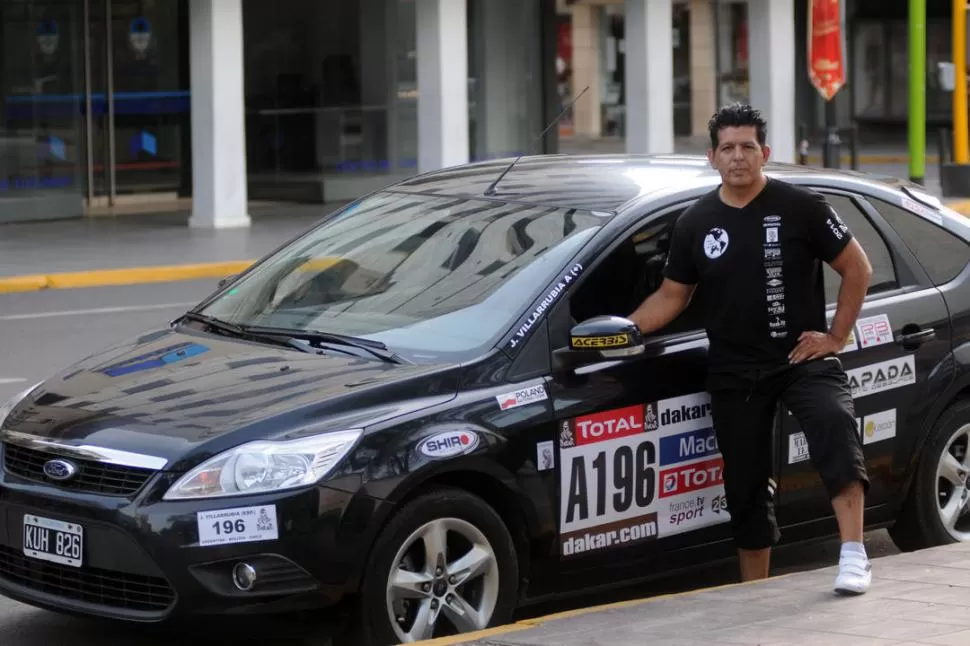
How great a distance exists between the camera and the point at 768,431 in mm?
5898

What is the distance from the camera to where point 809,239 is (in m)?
5.83

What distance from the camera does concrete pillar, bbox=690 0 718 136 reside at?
156ft

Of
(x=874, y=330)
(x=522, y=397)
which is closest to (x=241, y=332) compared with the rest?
(x=522, y=397)

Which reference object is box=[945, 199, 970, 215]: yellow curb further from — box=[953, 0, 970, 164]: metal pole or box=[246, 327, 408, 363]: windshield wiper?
box=[246, 327, 408, 363]: windshield wiper

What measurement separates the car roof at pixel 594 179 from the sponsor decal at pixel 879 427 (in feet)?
3.01

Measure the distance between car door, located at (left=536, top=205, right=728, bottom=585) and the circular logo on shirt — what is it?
32 centimetres

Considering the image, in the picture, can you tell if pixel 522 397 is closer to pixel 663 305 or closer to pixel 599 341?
pixel 599 341

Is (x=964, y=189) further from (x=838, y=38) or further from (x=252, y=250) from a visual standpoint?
(x=252, y=250)

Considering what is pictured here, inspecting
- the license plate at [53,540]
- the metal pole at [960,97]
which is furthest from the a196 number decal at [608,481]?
the metal pole at [960,97]

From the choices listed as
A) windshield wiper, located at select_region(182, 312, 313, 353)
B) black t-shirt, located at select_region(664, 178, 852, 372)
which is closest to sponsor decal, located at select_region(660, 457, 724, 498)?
black t-shirt, located at select_region(664, 178, 852, 372)

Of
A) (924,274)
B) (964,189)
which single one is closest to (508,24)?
(964,189)

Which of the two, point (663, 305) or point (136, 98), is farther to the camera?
point (136, 98)

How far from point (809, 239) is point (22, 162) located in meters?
19.2

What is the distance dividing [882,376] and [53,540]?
9.90ft
